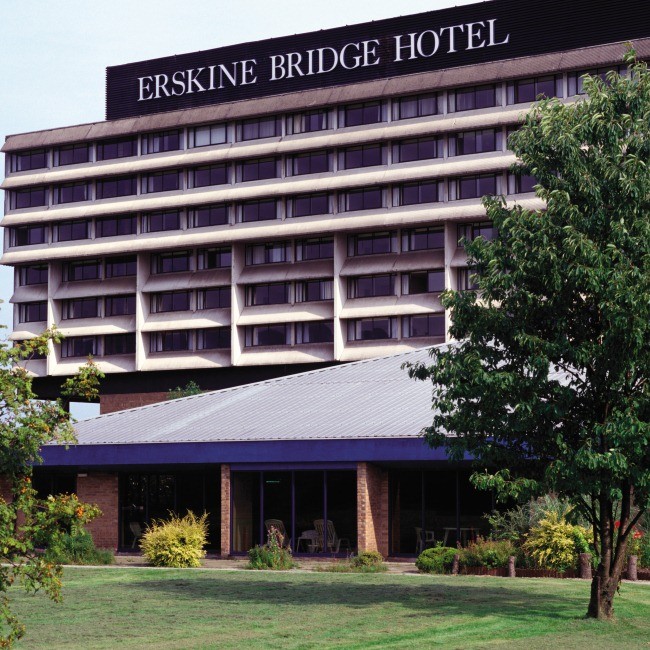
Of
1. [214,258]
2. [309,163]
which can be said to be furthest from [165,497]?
[214,258]

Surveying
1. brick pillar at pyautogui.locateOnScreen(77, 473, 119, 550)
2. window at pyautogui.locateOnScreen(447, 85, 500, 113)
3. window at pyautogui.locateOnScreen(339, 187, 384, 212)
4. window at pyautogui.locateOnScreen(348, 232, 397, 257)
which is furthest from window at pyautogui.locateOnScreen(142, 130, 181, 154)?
brick pillar at pyautogui.locateOnScreen(77, 473, 119, 550)

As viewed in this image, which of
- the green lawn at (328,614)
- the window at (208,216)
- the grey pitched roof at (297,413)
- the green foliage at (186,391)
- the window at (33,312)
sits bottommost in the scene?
the green lawn at (328,614)

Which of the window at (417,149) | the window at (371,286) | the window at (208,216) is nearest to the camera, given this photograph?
the window at (417,149)

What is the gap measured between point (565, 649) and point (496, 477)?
13.5 ft

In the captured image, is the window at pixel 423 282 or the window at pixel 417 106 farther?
the window at pixel 423 282

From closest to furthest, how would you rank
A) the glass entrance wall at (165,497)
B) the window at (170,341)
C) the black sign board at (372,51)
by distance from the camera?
the glass entrance wall at (165,497) → the black sign board at (372,51) → the window at (170,341)

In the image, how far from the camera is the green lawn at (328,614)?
776 inches

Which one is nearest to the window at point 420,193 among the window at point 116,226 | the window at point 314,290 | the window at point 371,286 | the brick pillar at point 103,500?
the window at point 371,286

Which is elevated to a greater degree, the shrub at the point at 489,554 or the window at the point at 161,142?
the window at the point at 161,142

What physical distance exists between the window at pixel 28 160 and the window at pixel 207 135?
1309 cm

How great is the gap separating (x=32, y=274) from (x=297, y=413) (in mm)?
55595

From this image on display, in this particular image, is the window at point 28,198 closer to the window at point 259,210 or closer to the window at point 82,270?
the window at point 82,270

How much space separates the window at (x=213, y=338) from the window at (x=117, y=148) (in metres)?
14.4


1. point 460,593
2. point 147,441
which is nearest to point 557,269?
point 460,593
